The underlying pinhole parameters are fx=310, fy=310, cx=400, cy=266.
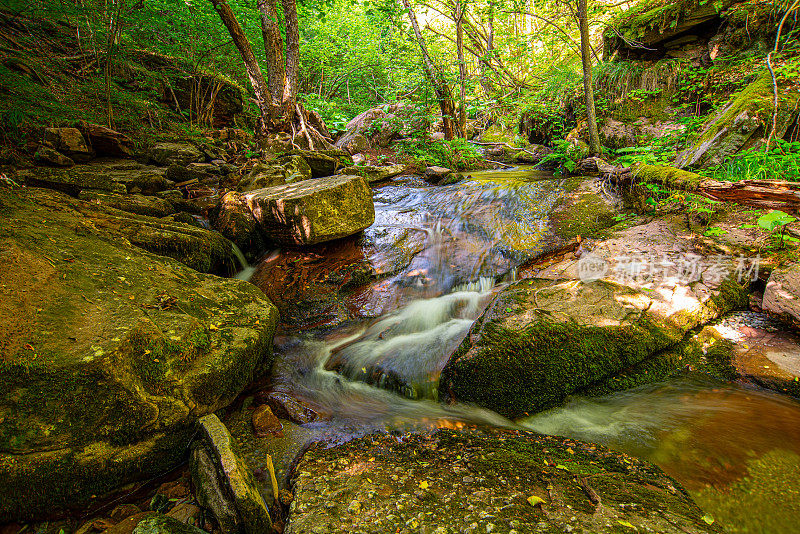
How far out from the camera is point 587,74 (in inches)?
252

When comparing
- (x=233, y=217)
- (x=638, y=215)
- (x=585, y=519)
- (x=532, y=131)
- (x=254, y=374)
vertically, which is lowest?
(x=585, y=519)

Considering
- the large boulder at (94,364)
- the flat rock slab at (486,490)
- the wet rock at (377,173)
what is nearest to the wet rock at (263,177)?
the wet rock at (377,173)

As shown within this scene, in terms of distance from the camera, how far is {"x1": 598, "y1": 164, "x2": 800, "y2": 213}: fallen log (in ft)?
9.58

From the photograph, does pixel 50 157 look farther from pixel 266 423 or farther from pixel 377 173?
pixel 266 423

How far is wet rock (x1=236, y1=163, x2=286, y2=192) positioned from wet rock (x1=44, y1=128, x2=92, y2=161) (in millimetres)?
2896

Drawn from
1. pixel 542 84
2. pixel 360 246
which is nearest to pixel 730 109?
pixel 542 84

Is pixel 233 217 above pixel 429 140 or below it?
below

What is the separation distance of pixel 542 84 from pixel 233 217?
9244 millimetres

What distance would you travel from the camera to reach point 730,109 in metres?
4.68

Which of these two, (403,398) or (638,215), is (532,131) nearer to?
(638,215)

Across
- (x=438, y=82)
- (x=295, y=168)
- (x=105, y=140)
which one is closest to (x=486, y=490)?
(x=295, y=168)

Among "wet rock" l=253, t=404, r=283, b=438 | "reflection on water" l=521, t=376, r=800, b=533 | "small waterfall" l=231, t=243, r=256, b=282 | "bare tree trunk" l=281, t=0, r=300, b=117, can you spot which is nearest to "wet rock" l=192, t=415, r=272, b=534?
"wet rock" l=253, t=404, r=283, b=438

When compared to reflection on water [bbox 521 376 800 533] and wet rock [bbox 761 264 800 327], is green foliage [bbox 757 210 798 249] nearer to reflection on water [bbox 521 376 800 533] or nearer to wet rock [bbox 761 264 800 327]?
wet rock [bbox 761 264 800 327]

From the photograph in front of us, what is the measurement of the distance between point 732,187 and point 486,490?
155 inches
